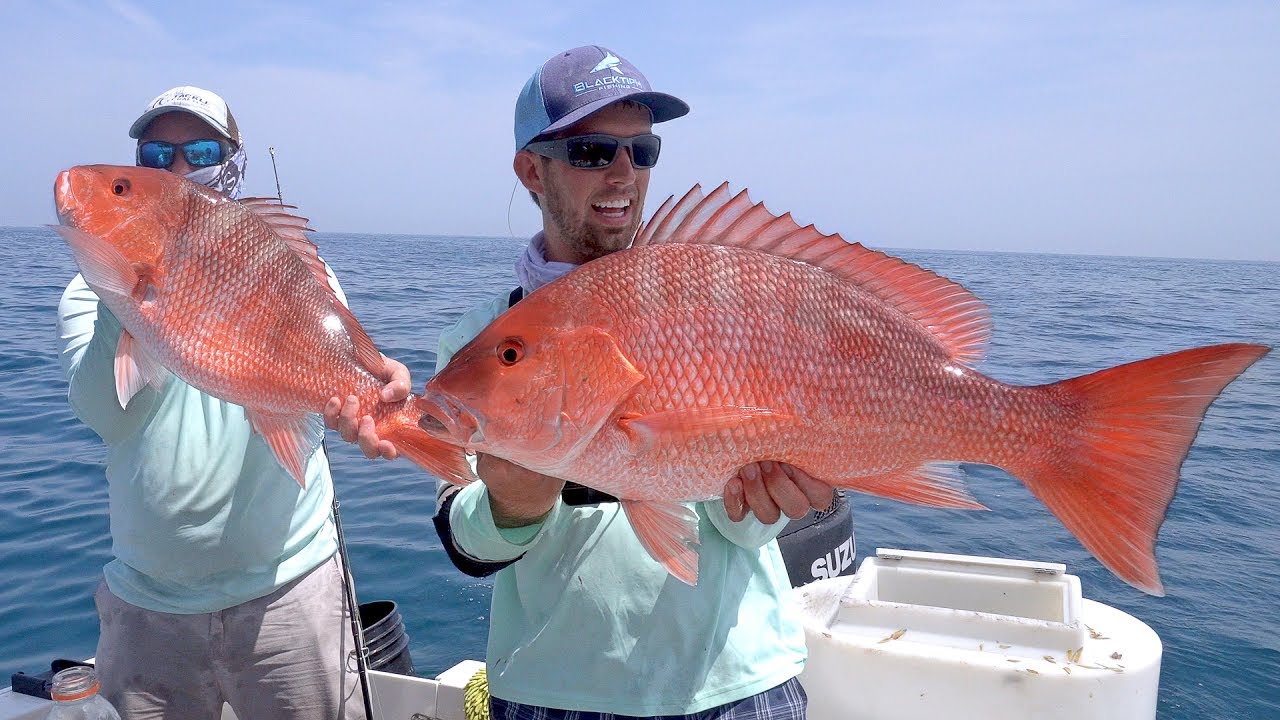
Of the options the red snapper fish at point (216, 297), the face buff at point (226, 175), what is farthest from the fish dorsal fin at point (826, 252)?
the face buff at point (226, 175)

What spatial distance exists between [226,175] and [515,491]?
77.5 inches

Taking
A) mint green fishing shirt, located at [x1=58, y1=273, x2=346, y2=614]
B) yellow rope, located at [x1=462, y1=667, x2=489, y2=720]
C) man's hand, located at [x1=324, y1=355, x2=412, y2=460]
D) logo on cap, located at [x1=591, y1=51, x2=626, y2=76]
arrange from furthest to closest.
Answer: yellow rope, located at [x1=462, y1=667, x2=489, y2=720], mint green fishing shirt, located at [x1=58, y1=273, x2=346, y2=614], logo on cap, located at [x1=591, y1=51, x2=626, y2=76], man's hand, located at [x1=324, y1=355, x2=412, y2=460]

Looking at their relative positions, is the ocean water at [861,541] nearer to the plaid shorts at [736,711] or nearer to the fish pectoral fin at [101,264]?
the fish pectoral fin at [101,264]

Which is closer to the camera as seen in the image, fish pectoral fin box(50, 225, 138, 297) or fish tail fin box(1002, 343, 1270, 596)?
fish tail fin box(1002, 343, 1270, 596)

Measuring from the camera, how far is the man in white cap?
9.01 ft

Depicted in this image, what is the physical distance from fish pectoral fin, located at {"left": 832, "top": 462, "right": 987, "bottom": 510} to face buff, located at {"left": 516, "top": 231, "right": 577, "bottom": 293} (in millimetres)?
961

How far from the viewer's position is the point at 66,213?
88.7 inches

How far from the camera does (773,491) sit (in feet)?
5.63

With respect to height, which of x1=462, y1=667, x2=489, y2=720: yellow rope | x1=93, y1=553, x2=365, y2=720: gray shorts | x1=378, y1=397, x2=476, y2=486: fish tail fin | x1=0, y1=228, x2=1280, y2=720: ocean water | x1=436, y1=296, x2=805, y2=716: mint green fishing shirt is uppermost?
x1=378, y1=397, x2=476, y2=486: fish tail fin

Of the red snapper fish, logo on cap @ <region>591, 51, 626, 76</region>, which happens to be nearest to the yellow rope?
the red snapper fish

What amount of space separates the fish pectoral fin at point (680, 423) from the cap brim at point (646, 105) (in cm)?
87

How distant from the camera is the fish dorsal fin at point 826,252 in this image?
72.0 inches

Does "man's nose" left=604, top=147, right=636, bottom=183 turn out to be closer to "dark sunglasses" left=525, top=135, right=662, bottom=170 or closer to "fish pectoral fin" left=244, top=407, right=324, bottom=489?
"dark sunglasses" left=525, top=135, right=662, bottom=170

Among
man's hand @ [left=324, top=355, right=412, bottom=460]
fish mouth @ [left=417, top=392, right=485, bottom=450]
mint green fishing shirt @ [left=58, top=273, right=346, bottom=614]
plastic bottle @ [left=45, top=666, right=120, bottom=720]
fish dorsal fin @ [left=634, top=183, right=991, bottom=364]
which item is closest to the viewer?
fish mouth @ [left=417, top=392, right=485, bottom=450]
